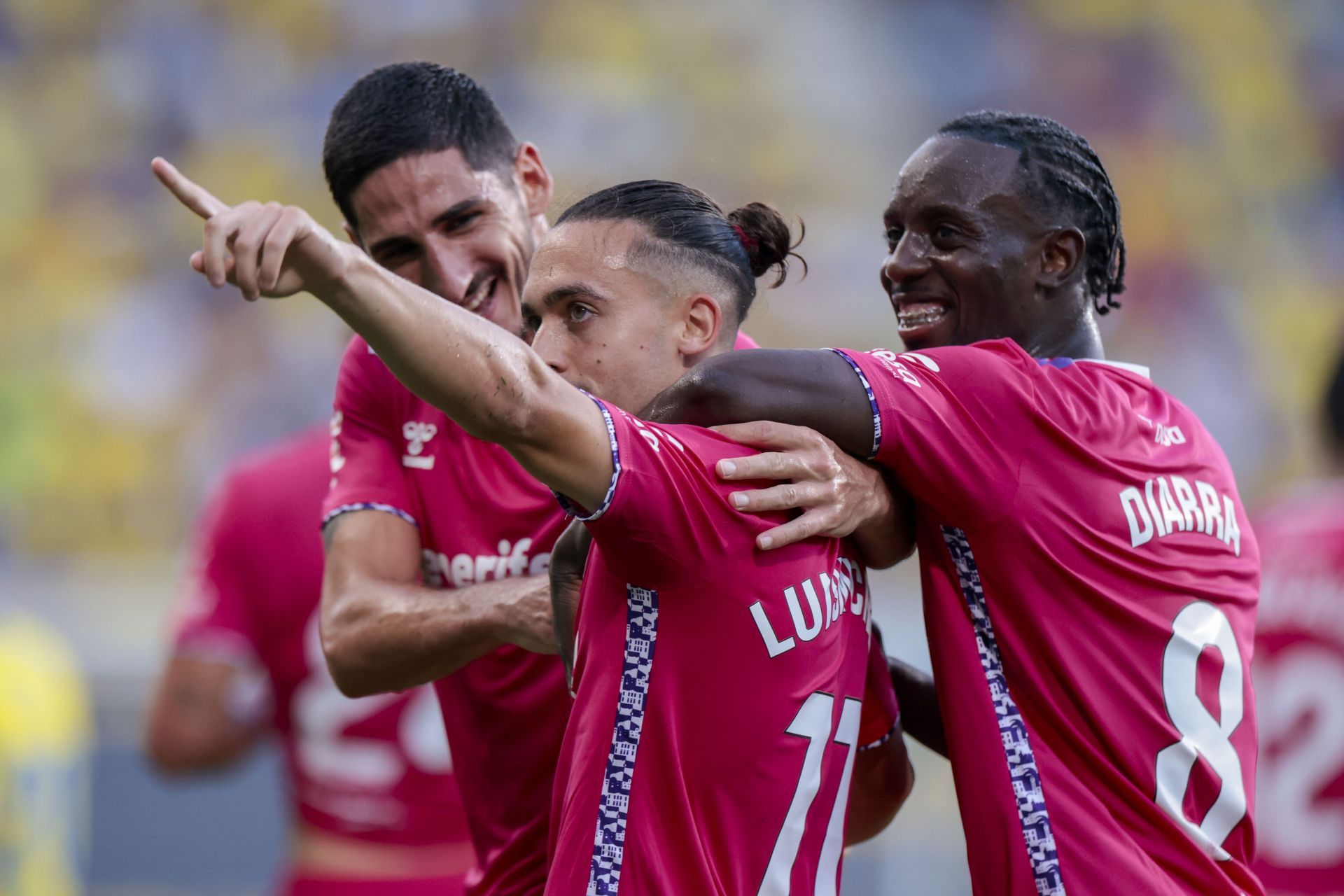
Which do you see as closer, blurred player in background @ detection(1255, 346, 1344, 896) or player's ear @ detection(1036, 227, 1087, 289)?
player's ear @ detection(1036, 227, 1087, 289)

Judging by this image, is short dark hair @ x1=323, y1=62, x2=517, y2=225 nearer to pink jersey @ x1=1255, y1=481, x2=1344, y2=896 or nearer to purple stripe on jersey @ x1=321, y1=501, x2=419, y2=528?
purple stripe on jersey @ x1=321, y1=501, x2=419, y2=528

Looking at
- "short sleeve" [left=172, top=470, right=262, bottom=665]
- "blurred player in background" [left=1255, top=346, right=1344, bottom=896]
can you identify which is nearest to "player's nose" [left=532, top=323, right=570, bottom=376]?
"short sleeve" [left=172, top=470, right=262, bottom=665]

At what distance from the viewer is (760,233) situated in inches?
100

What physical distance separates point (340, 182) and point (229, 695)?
6.75 ft

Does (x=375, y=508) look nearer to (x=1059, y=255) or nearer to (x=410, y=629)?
(x=410, y=629)

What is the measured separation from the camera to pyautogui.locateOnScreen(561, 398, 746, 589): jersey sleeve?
206 cm

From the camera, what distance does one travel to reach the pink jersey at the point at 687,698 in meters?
2.14

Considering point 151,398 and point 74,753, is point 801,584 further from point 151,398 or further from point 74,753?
point 151,398

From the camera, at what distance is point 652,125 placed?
451 inches

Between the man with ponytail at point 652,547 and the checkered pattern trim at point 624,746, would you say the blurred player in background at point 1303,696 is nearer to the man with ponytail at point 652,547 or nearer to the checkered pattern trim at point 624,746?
the man with ponytail at point 652,547

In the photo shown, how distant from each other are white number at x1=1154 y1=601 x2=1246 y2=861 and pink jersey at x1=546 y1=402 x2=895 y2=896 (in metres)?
0.64

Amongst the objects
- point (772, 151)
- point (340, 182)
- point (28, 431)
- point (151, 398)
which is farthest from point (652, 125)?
point (340, 182)

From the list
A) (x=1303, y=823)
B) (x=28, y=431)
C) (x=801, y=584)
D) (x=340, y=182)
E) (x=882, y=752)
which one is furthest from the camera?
(x=28, y=431)

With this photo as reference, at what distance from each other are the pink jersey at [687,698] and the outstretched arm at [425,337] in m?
0.08
